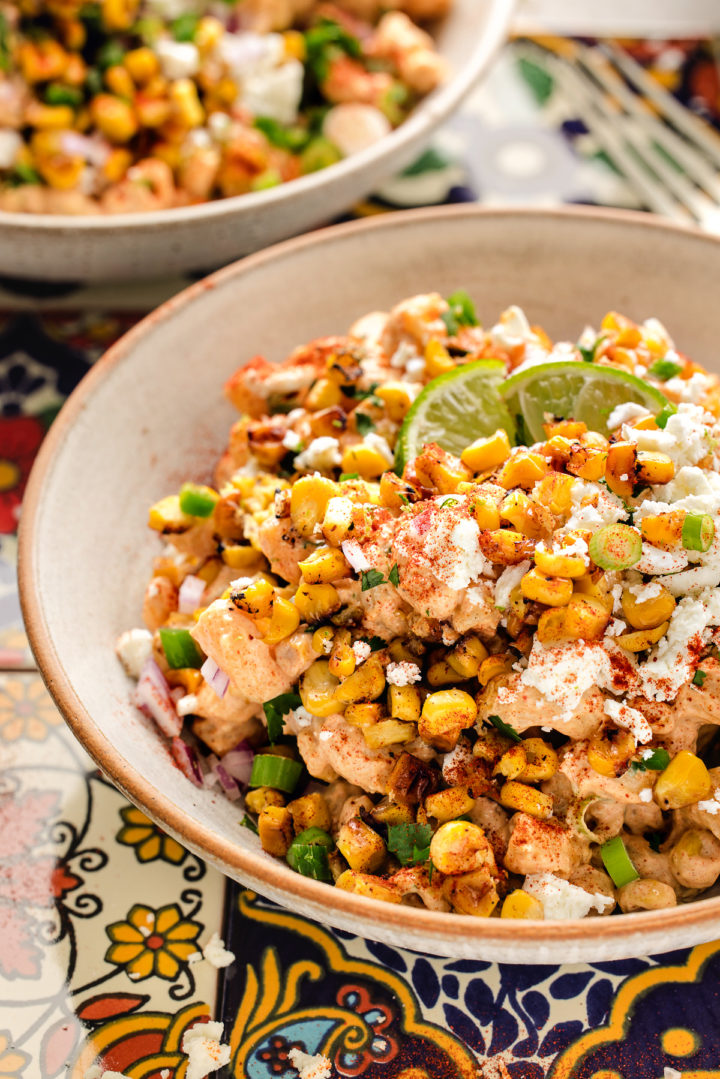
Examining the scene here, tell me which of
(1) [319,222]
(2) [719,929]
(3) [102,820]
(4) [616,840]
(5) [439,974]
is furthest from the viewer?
(1) [319,222]

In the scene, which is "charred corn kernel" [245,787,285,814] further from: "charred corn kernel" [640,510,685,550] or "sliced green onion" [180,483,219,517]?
"charred corn kernel" [640,510,685,550]

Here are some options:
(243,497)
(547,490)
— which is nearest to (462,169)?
(243,497)

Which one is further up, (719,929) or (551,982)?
(719,929)

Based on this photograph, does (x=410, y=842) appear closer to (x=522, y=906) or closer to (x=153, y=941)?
(x=522, y=906)

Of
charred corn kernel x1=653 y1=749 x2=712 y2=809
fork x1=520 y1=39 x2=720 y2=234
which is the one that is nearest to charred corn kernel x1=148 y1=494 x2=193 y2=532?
charred corn kernel x1=653 y1=749 x2=712 y2=809

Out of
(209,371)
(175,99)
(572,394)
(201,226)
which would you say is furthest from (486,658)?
(175,99)

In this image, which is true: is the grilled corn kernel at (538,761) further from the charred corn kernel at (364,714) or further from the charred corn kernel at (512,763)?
the charred corn kernel at (364,714)

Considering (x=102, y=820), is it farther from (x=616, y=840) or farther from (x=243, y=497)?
(x=616, y=840)
